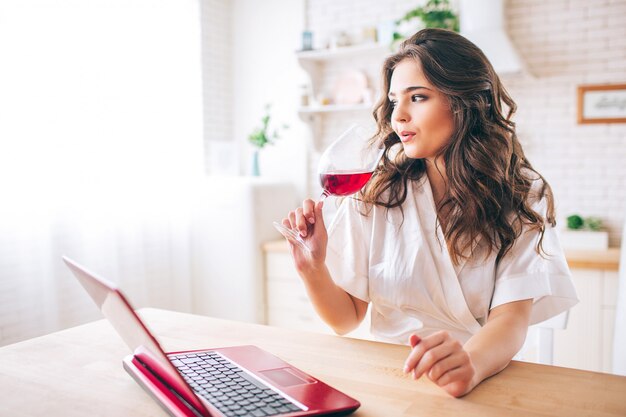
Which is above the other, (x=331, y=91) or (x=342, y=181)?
(x=331, y=91)

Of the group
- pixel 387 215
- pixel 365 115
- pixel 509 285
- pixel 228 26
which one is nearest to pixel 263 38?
pixel 228 26

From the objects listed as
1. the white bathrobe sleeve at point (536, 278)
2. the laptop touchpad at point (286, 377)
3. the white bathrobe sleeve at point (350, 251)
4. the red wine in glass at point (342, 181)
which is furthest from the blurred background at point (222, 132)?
the laptop touchpad at point (286, 377)

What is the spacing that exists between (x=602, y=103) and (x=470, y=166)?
6.52 ft

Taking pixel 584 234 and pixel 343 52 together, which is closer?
pixel 584 234

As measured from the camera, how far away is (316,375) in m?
1.08

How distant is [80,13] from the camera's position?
2977 mm

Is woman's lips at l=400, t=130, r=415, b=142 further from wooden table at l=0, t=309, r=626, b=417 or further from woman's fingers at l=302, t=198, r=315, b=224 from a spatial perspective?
wooden table at l=0, t=309, r=626, b=417

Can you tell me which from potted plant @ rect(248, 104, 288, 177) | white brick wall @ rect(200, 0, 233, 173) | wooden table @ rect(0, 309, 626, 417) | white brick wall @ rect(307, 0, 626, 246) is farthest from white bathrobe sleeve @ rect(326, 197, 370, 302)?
white brick wall @ rect(200, 0, 233, 173)

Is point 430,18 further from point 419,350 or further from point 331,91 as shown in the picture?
point 419,350

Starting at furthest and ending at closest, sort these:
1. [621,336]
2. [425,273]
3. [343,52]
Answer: [343,52], [621,336], [425,273]

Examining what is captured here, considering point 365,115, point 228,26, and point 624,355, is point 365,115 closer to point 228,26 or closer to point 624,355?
point 228,26

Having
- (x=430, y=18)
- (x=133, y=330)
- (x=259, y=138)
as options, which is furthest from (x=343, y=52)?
(x=133, y=330)

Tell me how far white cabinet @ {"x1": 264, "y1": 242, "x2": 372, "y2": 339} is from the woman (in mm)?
1773

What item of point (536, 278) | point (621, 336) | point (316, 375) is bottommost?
point (621, 336)
